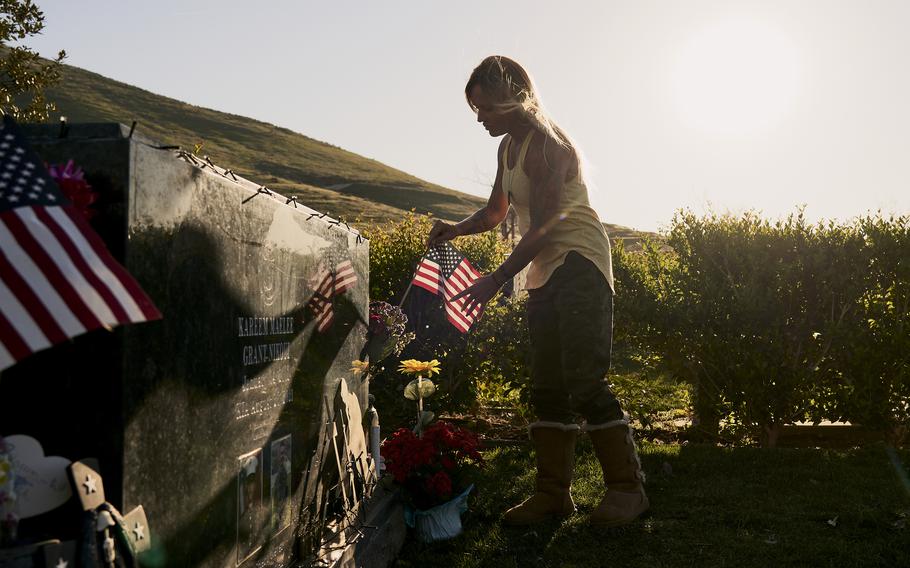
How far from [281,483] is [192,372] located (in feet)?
3.44

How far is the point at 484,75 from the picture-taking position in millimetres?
4305

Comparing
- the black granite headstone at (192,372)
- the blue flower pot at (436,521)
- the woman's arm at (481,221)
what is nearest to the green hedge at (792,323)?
the woman's arm at (481,221)

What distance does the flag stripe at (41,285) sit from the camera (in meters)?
1.77

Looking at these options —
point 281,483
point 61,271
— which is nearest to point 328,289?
point 281,483

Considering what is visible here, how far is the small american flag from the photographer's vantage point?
13.2ft

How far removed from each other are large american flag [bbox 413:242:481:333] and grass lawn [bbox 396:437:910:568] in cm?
123

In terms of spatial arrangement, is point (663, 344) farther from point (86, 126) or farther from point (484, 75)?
point (86, 126)

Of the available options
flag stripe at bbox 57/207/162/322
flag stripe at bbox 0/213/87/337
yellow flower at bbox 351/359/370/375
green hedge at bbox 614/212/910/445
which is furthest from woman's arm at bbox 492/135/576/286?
green hedge at bbox 614/212/910/445

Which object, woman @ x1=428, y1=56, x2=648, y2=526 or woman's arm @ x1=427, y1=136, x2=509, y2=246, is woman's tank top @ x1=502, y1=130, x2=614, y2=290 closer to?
woman @ x1=428, y1=56, x2=648, y2=526

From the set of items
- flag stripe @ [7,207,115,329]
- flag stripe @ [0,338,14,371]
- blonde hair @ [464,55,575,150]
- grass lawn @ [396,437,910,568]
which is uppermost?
blonde hair @ [464,55,575,150]

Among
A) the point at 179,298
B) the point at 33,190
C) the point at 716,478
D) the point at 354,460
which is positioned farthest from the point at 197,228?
the point at 716,478

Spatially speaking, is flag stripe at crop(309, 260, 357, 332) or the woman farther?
the woman

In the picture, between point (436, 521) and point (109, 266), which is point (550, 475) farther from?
point (109, 266)

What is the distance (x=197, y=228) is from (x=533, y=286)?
7.66 feet
